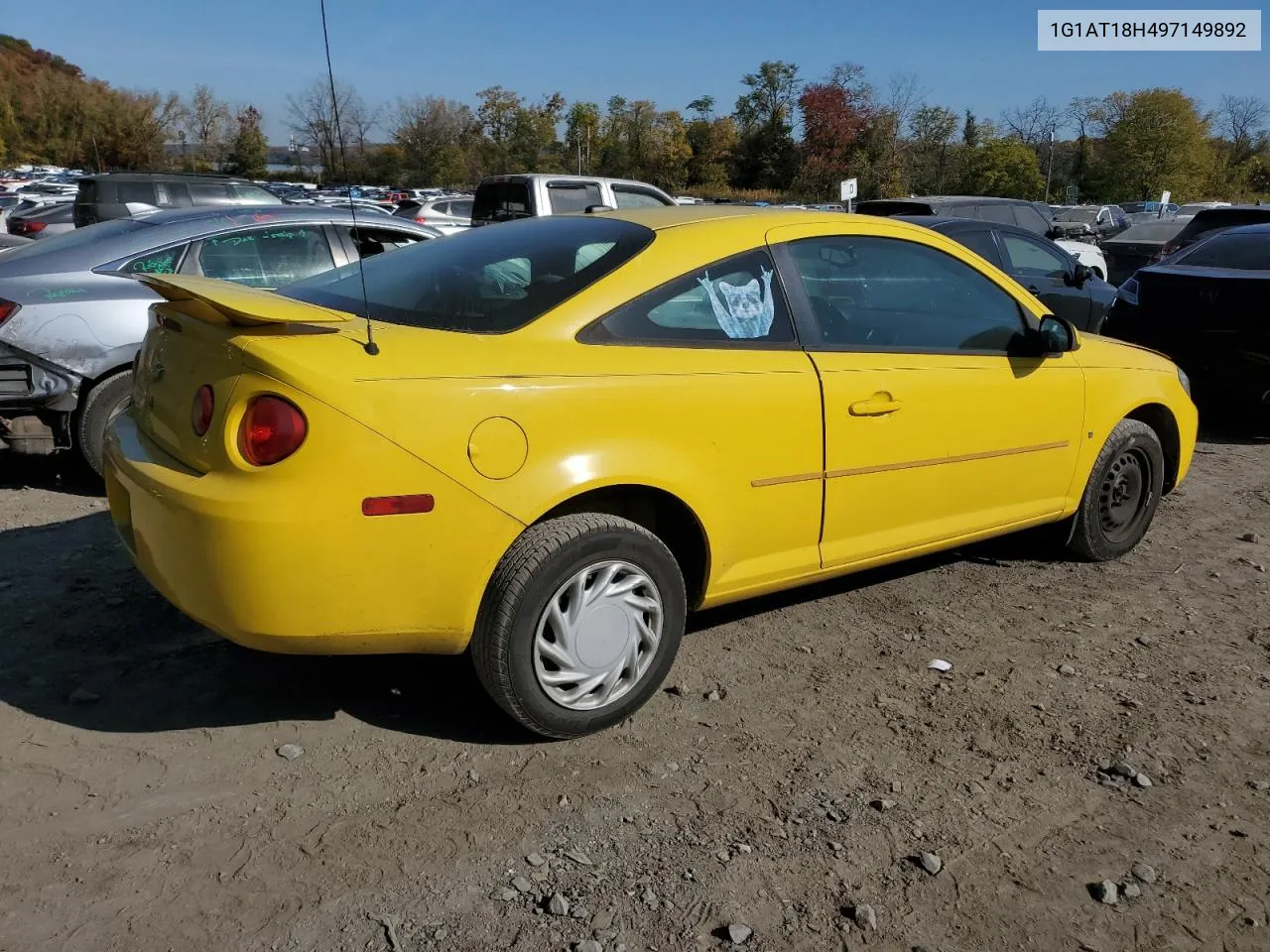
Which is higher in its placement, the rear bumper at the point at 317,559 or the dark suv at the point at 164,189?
the dark suv at the point at 164,189

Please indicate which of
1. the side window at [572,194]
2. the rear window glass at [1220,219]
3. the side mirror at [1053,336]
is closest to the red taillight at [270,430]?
the side mirror at [1053,336]

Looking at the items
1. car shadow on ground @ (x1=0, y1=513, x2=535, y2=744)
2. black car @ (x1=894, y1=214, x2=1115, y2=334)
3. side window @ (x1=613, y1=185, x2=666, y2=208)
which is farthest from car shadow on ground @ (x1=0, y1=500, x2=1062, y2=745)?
side window @ (x1=613, y1=185, x2=666, y2=208)

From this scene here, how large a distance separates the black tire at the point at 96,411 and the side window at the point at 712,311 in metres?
3.41

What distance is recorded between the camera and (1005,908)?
2504mm

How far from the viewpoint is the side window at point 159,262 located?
569cm

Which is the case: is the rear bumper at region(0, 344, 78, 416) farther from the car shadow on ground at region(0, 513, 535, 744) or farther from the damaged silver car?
the car shadow on ground at region(0, 513, 535, 744)

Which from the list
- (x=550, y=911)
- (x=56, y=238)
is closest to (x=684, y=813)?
(x=550, y=911)

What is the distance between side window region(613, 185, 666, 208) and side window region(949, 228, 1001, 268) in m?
4.55

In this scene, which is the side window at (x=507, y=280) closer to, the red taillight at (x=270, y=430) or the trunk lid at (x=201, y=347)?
the trunk lid at (x=201, y=347)

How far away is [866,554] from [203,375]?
2287 millimetres

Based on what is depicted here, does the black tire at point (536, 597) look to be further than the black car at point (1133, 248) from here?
No

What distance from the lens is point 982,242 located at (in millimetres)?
9242

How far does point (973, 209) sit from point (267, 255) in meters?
9.28

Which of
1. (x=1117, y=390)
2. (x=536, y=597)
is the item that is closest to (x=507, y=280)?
(x=536, y=597)
